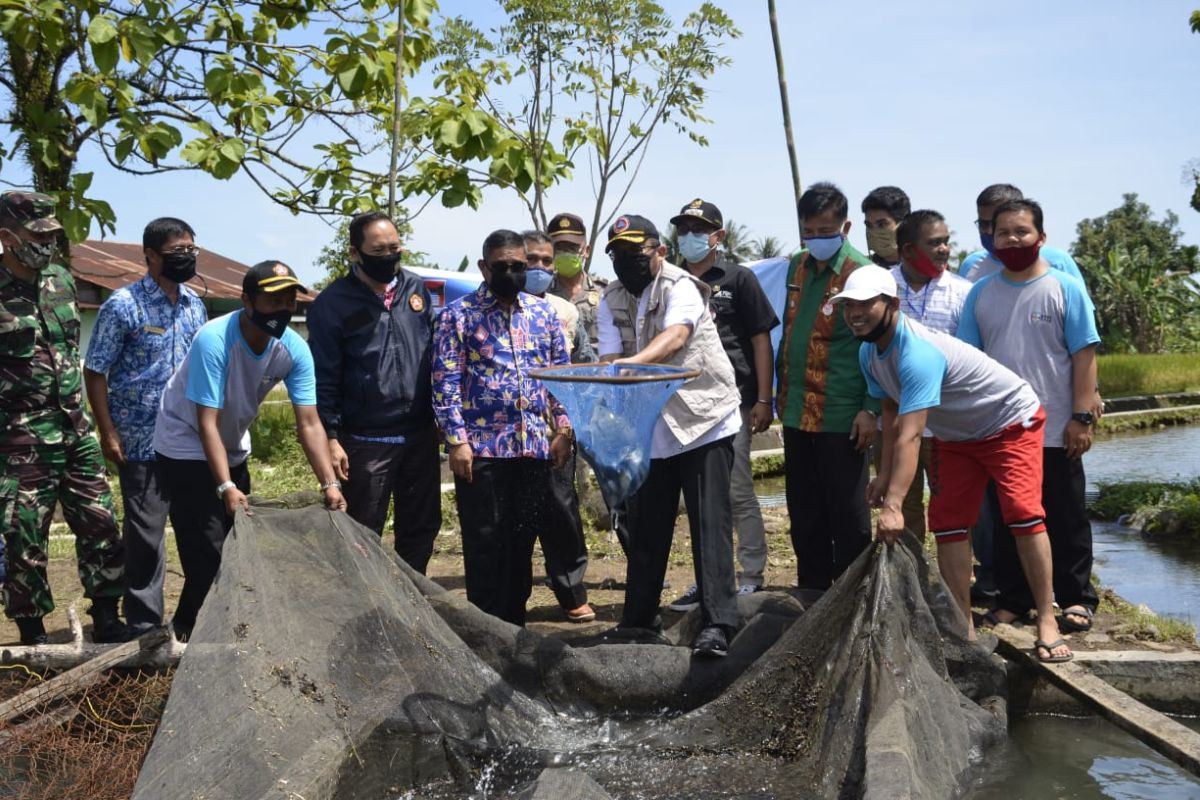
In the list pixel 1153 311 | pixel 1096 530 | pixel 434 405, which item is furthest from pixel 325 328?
pixel 1153 311

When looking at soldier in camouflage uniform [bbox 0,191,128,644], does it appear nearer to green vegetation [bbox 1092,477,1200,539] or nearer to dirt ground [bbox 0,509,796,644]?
dirt ground [bbox 0,509,796,644]

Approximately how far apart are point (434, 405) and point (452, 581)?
208 cm

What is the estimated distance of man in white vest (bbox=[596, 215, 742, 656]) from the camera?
430 cm

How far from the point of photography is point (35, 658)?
14.1ft

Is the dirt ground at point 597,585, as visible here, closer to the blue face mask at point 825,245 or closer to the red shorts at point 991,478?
the red shorts at point 991,478

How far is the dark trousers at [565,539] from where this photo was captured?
501 cm

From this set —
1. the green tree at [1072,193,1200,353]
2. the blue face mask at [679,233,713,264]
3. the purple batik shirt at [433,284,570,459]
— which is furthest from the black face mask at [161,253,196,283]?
the green tree at [1072,193,1200,353]

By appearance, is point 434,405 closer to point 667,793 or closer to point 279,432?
point 667,793

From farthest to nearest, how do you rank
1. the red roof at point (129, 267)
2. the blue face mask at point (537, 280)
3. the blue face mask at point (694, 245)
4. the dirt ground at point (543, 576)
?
the red roof at point (129, 267) < the dirt ground at point (543, 576) < the blue face mask at point (537, 280) < the blue face mask at point (694, 245)

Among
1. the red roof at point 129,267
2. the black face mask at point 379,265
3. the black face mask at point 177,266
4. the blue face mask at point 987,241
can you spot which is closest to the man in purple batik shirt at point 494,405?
the black face mask at point 379,265

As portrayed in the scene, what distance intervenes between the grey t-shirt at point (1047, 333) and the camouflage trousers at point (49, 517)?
4134 millimetres

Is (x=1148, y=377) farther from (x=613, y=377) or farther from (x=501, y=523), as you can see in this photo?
(x=613, y=377)

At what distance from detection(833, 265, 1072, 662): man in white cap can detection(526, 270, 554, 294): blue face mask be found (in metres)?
1.71

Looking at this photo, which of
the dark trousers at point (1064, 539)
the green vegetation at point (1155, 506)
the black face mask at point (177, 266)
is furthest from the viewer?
the green vegetation at point (1155, 506)
